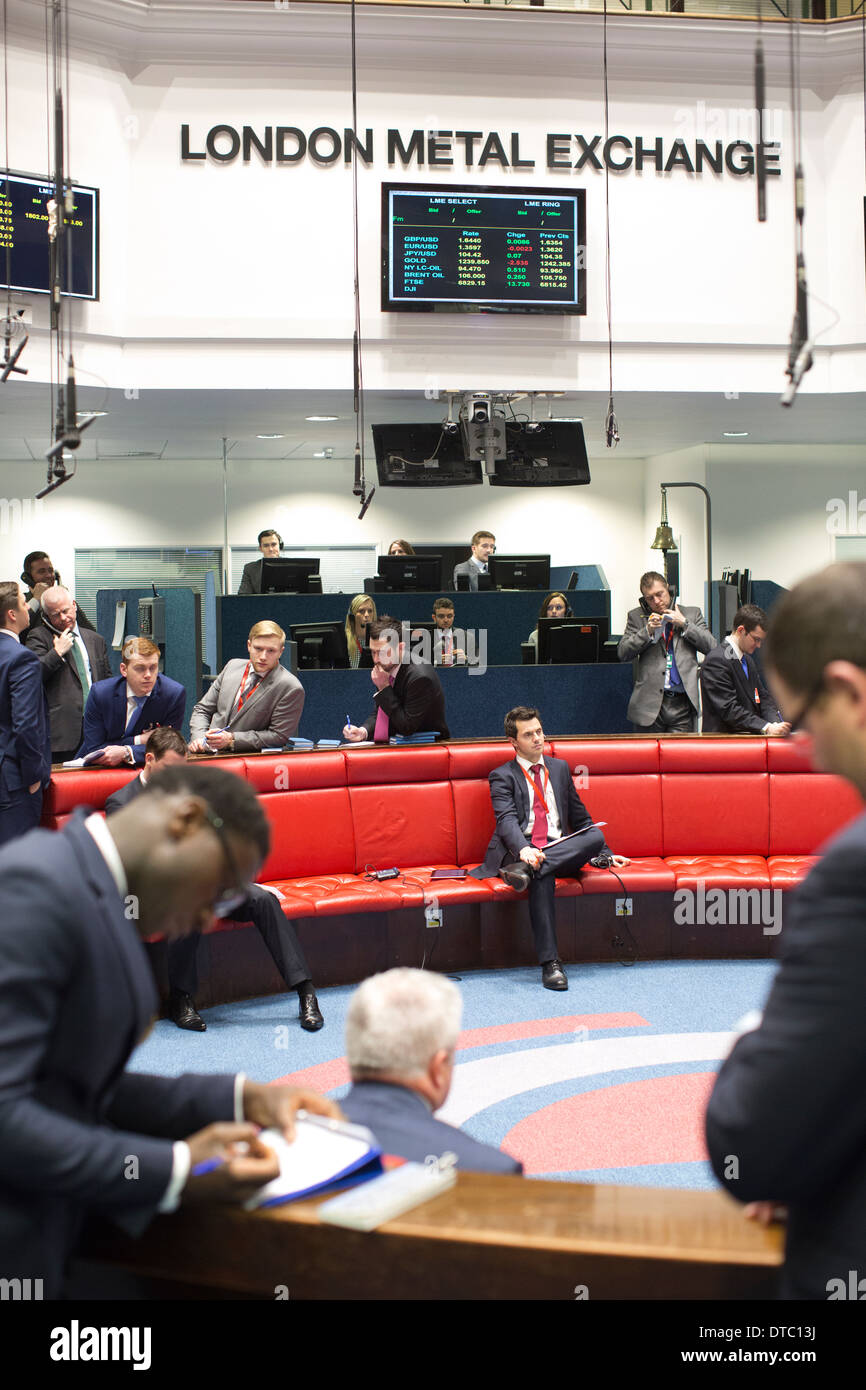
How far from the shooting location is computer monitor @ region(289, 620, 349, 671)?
884cm

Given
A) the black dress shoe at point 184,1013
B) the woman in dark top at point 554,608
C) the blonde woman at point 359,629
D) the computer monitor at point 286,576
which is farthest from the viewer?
the computer monitor at point 286,576

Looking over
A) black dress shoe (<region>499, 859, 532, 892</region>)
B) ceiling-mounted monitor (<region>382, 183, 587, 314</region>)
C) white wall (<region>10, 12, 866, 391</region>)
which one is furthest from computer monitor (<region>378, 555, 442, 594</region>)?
black dress shoe (<region>499, 859, 532, 892</region>)

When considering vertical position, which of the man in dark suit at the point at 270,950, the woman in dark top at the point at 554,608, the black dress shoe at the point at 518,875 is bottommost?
the man in dark suit at the point at 270,950

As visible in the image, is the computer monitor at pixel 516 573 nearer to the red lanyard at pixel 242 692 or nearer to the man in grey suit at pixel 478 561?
the man in grey suit at pixel 478 561

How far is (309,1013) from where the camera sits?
216 inches

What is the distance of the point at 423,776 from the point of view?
263 inches

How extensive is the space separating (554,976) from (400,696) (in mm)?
1782

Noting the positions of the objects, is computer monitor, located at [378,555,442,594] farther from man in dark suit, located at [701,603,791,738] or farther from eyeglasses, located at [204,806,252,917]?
eyeglasses, located at [204,806,252,917]

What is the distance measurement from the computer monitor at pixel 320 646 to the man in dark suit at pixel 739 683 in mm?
2593

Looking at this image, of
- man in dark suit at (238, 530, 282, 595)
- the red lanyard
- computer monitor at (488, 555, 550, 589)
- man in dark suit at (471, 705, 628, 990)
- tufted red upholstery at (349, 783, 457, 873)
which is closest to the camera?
man in dark suit at (471, 705, 628, 990)

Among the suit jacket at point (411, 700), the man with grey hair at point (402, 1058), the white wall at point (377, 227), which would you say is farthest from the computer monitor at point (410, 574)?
the man with grey hair at point (402, 1058)

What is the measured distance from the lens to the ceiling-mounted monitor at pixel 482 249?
9.03 meters

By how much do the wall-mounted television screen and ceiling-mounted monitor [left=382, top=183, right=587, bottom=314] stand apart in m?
2.03

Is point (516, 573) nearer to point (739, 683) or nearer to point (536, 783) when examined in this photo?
point (739, 683)
